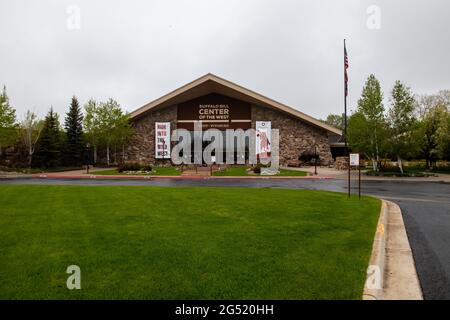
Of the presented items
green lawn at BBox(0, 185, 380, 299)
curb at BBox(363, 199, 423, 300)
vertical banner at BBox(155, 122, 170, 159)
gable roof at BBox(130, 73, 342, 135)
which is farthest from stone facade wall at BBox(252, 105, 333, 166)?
curb at BBox(363, 199, 423, 300)

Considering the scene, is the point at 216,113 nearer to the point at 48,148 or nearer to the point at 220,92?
the point at 220,92

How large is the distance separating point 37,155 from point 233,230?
37145 mm

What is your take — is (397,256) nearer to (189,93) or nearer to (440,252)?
(440,252)

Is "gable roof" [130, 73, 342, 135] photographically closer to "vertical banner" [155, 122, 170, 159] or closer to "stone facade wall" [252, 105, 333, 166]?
"stone facade wall" [252, 105, 333, 166]

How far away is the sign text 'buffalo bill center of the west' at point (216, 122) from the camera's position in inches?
1624

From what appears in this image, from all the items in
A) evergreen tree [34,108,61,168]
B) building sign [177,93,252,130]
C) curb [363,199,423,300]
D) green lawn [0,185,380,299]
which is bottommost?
curb [363,199,423,300]

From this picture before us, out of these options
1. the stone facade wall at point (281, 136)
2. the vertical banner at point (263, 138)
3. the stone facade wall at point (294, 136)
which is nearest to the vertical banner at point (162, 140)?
the stone facade wall at point (281, 136)

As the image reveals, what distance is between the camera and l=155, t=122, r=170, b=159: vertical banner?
138 ft

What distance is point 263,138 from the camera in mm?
41031

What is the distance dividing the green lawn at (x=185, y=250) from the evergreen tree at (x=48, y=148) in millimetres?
30325

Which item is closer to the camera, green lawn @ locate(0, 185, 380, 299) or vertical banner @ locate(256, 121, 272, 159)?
green lawn @ locate(0, 185, 380, 299)

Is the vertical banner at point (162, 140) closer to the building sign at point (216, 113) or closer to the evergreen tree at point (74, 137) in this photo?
the building sign at point (216, 113)

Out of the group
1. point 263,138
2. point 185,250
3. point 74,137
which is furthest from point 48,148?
point 185,250

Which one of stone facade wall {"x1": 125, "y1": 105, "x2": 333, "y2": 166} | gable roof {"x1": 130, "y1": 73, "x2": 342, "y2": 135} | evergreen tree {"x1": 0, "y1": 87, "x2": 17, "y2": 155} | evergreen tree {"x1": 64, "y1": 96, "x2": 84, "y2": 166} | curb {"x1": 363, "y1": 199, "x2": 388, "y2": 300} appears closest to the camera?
curb {"x1": 363, "y1": 199, "x2": 388, "y2": 300}
